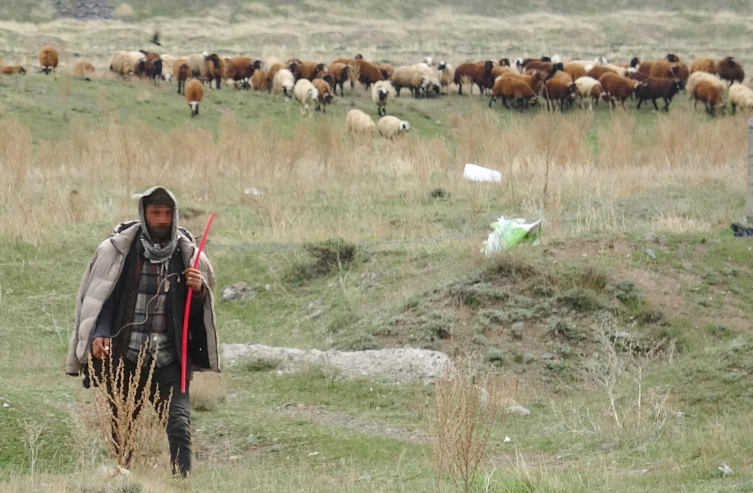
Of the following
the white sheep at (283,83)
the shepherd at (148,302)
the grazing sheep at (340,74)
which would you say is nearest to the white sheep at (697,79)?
the grazing sheep at (340,74)

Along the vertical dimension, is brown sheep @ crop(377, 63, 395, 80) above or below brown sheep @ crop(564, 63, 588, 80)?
below

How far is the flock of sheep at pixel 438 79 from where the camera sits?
31859 mm

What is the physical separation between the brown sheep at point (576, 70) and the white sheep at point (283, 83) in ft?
34.8

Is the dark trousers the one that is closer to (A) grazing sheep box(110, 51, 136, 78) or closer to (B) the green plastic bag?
(B) the green plastic bag

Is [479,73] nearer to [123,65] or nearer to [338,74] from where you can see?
[338,74]

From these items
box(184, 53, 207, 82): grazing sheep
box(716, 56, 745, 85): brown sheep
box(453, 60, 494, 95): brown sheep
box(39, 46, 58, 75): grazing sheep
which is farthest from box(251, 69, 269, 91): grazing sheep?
box(716, 56, 745, 85): brown sheep

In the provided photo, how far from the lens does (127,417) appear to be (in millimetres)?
4832

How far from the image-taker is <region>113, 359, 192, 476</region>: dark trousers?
547 centimetres

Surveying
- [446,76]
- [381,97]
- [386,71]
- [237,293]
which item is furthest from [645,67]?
[237,293]

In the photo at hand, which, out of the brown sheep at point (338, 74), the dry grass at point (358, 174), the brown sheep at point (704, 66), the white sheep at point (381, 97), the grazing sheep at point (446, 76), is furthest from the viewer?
the brown sheep at point (704, 66)

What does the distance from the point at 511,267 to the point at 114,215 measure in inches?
278

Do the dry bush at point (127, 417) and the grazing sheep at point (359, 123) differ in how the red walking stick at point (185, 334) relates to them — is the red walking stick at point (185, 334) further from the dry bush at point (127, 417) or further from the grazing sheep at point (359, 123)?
the grazing sheep at point (359, 123)

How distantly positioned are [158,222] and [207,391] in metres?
3.50

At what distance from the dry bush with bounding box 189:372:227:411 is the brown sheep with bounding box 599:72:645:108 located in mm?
25785
